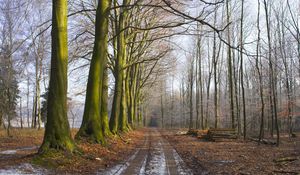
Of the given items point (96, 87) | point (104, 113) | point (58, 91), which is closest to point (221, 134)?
point (104, 113)

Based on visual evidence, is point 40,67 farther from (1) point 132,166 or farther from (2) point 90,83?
(1) point 132,166

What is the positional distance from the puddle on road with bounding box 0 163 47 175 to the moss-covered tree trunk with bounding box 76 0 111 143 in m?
6.19

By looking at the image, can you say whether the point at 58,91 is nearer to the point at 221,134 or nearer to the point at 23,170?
the point at 23,170

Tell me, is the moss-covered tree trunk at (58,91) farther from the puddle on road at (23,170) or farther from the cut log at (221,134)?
the cut log at (221,134)

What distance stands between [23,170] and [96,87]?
23.6ft

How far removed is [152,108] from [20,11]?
102 m

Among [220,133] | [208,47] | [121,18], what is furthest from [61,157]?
[208,47]

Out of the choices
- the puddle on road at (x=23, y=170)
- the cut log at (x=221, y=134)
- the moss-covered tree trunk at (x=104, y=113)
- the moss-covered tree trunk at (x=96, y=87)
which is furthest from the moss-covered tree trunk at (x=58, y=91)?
the cut log at (x=221, y=134)

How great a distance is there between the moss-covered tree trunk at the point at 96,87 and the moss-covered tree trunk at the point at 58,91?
4096mm

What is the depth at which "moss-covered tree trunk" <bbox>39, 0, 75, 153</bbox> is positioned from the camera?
11.0 meters

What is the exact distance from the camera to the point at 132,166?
1141cm

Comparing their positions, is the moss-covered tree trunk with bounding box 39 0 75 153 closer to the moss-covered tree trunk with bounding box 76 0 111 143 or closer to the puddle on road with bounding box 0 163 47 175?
the puddle on road with bounding box 0 163 47 175

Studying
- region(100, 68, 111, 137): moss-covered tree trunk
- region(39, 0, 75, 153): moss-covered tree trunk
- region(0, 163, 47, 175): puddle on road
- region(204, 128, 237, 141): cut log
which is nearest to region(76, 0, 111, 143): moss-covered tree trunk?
region(100, 68, 111, 137): moss-covered tree trunk

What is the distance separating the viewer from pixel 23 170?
8.81 meters
